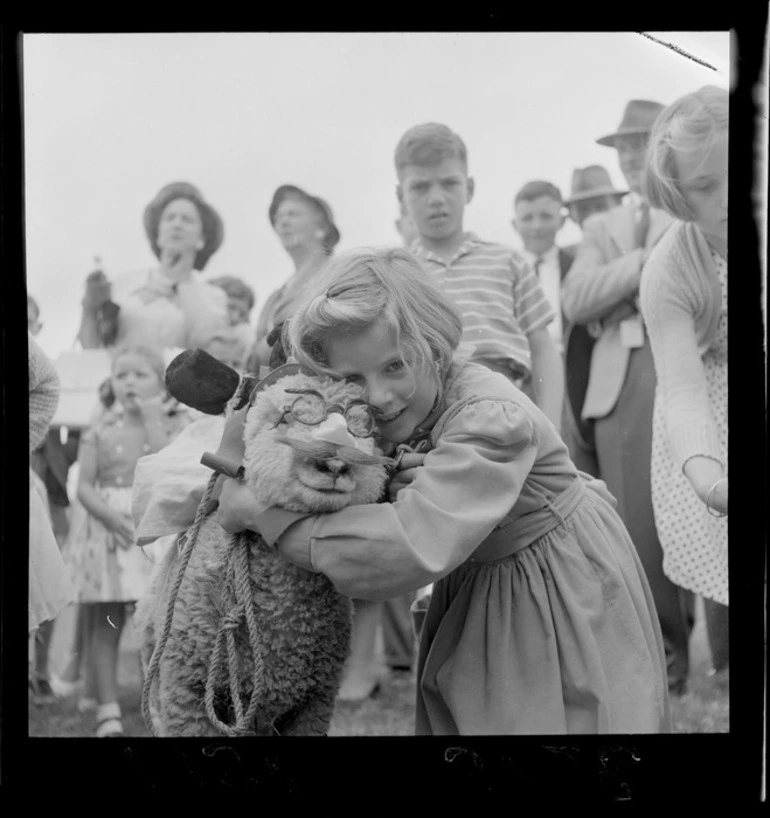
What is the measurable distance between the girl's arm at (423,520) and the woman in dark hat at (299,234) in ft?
1.52

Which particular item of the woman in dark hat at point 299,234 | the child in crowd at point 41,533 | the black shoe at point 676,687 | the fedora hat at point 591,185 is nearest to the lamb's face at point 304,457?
the woman in dark hat at point 299,234

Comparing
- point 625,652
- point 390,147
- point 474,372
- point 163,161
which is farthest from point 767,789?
point 163,161

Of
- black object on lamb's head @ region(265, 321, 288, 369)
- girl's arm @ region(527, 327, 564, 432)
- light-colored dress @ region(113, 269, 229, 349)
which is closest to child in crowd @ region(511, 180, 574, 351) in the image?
girl's arm @ region(527, 327, 564, 432)

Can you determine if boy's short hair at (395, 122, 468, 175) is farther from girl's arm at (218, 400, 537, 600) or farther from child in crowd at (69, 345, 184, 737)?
child in crowd at (69, 345, 184, 737)

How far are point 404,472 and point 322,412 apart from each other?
0.62 ft

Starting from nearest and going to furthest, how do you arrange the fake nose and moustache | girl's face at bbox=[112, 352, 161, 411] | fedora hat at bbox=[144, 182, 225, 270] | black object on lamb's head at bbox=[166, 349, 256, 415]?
1. the fake nose and moustache
2. black object on lamb's head at bbox=[166, 349, 256, 415]
3. fedora hat at bbox=[144, 182, 225, 270]
4. girl's face at bbox=[112, 352, 161, 411]

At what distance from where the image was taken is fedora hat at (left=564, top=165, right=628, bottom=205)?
2205 mm

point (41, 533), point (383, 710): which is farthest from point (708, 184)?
point (41, 533)

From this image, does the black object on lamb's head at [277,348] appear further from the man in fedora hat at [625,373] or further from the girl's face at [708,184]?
the girl's face at [708,184]

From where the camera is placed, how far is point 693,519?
2266mm

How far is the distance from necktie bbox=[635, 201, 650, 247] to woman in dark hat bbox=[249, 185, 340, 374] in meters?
0.61

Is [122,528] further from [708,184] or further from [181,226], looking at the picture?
[708,184]

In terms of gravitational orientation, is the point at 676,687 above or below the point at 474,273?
below

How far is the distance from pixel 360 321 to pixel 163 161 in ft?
1.81
